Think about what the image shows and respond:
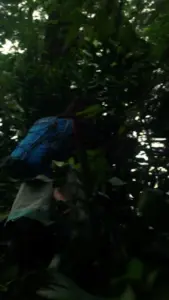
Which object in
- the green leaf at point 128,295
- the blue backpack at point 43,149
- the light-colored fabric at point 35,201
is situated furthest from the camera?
the blue backpack at point 43,149

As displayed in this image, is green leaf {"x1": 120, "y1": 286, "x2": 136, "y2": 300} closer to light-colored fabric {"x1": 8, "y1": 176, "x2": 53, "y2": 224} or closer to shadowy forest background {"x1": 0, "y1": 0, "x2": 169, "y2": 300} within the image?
shadowy forest background {"x1": 0, "y1": 0, "x2": 169, "y2": 300}

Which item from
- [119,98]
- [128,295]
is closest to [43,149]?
[119,98]

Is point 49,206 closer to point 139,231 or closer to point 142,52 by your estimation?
point 139,231

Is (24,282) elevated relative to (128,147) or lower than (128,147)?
lower

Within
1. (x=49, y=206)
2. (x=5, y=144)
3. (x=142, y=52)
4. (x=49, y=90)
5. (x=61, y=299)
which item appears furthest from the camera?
(x=5, y=144)

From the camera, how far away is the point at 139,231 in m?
0.43

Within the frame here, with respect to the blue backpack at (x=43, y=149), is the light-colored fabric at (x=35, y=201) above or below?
below

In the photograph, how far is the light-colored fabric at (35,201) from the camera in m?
0.45

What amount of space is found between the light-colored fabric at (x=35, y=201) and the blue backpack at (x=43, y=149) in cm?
15

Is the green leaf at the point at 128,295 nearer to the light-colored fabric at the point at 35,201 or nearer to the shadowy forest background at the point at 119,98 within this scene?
the shadowy forest background at the point at 119,98

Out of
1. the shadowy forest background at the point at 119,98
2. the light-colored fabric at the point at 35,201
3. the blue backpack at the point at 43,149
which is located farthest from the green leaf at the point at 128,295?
the blue backpack at the point at 43,149

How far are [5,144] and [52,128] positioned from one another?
25 centimetres

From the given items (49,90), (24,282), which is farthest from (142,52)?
(24,282)

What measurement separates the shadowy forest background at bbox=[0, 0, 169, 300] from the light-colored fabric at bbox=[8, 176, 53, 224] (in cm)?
6
